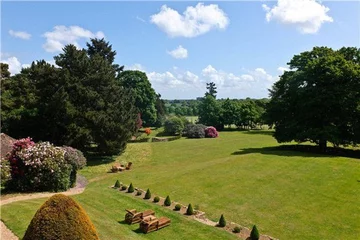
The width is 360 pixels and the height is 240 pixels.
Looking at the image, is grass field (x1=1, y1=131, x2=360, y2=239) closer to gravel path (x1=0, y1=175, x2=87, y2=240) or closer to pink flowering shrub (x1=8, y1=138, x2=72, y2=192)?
gravel path (x1=0, y1=175, x2=87, y2=240)

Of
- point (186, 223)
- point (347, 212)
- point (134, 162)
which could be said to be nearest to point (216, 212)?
point (186, 223)

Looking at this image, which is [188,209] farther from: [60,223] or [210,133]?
A: [210,133]

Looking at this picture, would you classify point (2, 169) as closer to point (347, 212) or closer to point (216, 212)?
point (216, 212)

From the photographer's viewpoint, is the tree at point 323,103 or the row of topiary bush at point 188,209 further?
the tree at point 323,103

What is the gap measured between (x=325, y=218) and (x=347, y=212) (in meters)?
1.75

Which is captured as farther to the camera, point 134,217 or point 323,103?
point 323,103

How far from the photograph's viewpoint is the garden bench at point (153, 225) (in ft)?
45.7

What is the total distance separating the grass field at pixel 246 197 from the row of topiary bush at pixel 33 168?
2626mm

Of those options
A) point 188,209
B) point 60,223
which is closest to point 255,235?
point 188,209

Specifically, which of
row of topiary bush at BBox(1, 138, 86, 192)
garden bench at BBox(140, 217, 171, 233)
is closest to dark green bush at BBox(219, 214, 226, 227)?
Result: garden bench at BBox(140, 217, 171, 233)

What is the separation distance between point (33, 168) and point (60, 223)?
13.1 metres

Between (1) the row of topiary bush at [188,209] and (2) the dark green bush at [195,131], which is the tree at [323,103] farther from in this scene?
(2) the dark green bush at [195,131]

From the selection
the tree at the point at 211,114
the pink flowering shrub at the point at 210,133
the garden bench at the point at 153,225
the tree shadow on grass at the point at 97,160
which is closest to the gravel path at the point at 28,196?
the garden bench at the point at 153,225

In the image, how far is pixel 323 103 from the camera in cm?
3144
